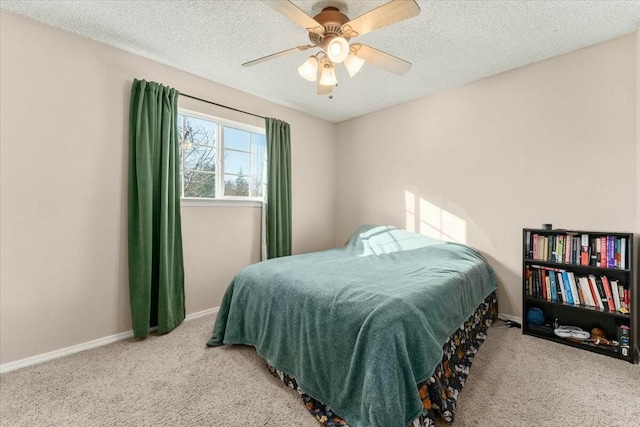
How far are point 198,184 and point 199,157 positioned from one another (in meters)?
0.28

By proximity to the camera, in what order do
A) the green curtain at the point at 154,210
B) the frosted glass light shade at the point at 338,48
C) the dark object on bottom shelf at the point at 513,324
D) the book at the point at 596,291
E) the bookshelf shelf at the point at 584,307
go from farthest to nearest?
the dark object on bottom shelf at the point at 513,324, the green curtain at the point at 154,210, the book at the point at 596,291, the bookshelf shelf at the point at 584,307, the frosted glass light shade at the point at 338,48

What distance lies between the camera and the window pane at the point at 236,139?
3080 millimetres

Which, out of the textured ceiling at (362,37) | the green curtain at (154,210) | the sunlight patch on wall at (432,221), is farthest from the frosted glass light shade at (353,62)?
the sunlight patch on wall at (432,221)

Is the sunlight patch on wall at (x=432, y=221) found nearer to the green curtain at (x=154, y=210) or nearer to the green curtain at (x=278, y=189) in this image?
the green curtain at (x=278, y=189)

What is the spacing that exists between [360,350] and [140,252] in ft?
6.45

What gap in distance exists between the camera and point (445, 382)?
5.05ft

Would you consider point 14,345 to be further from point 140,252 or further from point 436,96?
point 436,96

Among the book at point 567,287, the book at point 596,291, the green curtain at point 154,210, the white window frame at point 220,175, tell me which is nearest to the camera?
the book at point 596,291

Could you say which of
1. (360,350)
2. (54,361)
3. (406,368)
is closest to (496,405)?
(406,368)

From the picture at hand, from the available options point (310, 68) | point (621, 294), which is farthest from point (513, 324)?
point (310, 68)

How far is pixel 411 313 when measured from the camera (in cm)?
141

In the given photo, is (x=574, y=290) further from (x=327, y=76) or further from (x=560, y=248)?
(x=327, y=76)

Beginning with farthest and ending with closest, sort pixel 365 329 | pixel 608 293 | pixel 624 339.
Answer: pixel 608 293 → pixel 624 339 → pixel 365 329

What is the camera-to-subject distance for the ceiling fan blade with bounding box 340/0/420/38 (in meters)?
1.40
